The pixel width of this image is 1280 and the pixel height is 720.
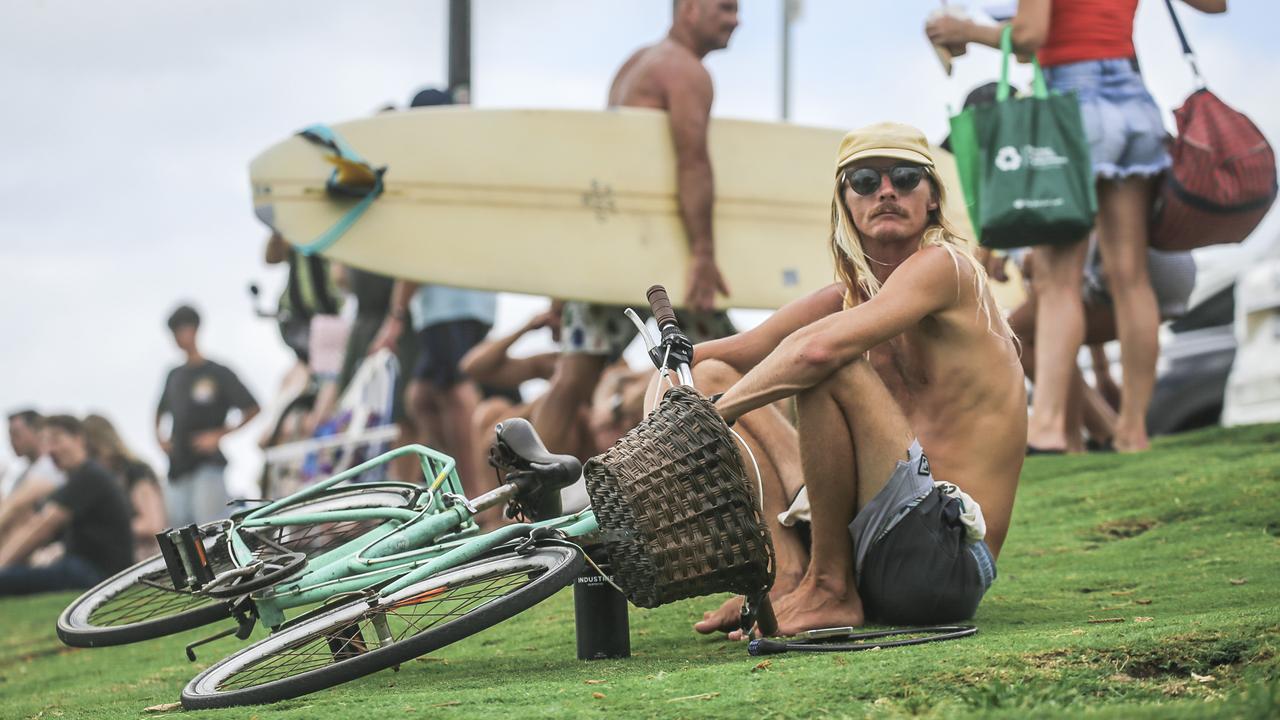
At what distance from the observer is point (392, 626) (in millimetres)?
3291

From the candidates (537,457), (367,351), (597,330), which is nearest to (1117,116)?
(597,330)

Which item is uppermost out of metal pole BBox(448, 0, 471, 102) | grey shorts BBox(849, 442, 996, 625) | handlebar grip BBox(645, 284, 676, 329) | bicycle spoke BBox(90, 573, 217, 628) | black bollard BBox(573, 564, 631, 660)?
metal pole BBox(448, 0, 471, 102)

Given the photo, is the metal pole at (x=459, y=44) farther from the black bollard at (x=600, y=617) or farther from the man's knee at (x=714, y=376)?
the black bollard at (x=600, y=617)

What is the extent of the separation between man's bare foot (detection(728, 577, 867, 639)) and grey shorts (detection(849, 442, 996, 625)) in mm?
40

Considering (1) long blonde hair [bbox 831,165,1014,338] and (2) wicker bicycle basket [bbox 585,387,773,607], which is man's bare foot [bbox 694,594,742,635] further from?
(1) long blonde hair [bbox 831,165,1014,338]

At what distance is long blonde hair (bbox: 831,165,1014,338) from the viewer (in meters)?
3.52

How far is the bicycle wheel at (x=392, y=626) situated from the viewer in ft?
10.0

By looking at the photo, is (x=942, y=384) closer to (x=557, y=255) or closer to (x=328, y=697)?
(x=328, y=697)

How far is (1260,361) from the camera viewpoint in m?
8.10

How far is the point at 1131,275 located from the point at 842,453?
3.36 metres

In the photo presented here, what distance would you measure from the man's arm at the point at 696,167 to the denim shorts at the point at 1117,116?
1876 millimetres

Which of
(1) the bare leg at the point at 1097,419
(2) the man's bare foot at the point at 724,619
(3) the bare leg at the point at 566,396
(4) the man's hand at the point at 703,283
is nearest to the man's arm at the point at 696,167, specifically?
(4) the man's hand at the point at 703,283

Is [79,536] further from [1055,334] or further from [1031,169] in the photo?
[1031,169]

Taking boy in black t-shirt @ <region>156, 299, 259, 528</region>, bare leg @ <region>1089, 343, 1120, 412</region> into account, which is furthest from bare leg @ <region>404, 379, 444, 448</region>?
bare leg @ <region>1089, 343, 1120, 412</region>
